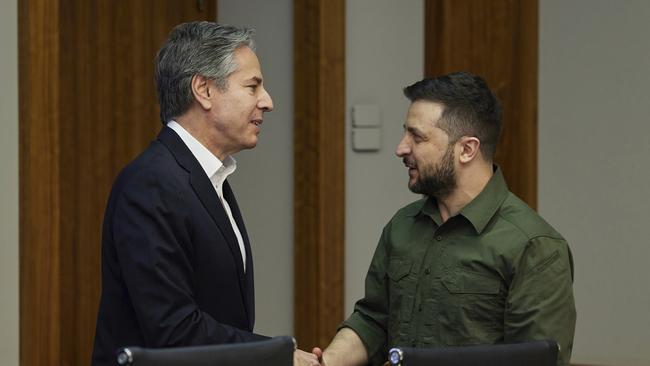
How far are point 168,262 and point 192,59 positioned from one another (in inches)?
18.9

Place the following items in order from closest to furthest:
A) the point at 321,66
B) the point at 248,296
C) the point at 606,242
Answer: the point at 248,296, the point at 321,66, the point at 606,242

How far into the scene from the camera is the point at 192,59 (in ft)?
8.66

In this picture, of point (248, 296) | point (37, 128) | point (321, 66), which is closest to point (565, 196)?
point (321, 66)

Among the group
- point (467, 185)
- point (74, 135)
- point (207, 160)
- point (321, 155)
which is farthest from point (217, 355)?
point (321, 155)

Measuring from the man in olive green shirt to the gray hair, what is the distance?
0.50 m

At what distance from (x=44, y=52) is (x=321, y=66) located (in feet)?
4.27

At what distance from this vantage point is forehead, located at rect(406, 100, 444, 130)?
9.48 feet

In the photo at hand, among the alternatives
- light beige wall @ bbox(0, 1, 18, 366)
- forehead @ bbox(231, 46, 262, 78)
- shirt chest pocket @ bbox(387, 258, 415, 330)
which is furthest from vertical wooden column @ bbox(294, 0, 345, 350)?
forehead @ bbox(231, 46, 262, 78)

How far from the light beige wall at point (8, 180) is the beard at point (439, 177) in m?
1.59

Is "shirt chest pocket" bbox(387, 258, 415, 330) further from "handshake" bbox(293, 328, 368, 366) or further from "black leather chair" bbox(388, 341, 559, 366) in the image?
"black leather chair" bbox(388, 341, 559, 366)

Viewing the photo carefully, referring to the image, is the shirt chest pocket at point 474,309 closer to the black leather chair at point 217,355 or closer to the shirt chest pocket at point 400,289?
the shirt chest pocket at point 400,289

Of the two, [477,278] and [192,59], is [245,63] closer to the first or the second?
[192,59]

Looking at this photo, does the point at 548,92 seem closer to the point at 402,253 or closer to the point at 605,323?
the point at 605,323

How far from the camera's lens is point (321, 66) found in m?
4.89
